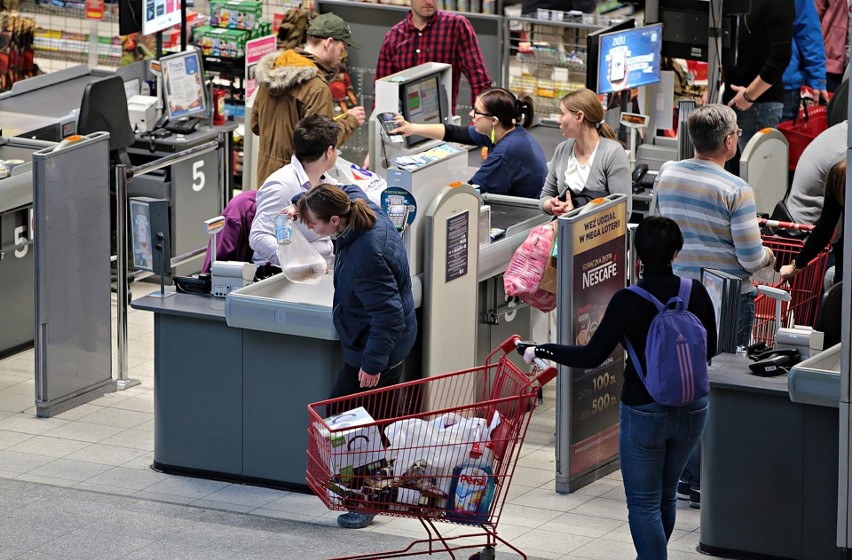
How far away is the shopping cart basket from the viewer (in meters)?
7.36

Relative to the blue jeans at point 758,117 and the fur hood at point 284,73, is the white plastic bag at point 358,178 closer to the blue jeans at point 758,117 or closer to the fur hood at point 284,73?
the fur hood at point 284,73

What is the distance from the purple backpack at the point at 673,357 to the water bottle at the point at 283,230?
1.85 meters

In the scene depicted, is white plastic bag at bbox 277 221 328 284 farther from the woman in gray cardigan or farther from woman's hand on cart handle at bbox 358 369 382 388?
the woman in gray cardigan

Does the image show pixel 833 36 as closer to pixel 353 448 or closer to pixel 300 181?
pixel 300 181

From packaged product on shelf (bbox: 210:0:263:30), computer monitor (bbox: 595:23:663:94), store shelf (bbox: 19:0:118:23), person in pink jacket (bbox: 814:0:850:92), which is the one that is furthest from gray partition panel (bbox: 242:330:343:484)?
store shelf (bbox: 19:0:118:23)

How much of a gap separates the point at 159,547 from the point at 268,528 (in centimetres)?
46

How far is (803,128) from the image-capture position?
1053 centimetres

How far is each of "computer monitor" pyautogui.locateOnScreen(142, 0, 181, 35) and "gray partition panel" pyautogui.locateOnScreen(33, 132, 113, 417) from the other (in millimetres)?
3385

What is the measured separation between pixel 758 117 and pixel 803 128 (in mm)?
518

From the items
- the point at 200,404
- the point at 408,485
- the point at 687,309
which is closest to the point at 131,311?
the point at 200,404

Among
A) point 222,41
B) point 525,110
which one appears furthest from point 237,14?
point 525,110

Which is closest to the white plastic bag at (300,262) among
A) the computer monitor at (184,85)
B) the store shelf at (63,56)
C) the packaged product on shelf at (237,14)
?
the computer monitor at (184,85)

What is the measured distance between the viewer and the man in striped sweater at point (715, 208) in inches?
251

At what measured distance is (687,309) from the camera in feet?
17.8
